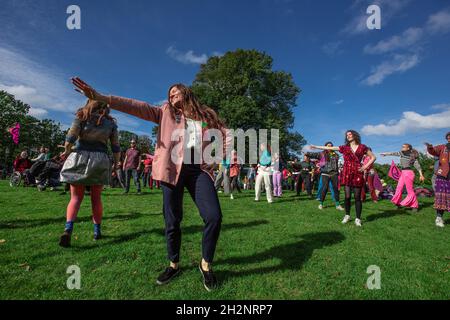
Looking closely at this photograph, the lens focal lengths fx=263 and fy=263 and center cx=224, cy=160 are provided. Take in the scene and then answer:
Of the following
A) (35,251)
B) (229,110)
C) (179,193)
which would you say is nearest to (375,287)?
(179,193)

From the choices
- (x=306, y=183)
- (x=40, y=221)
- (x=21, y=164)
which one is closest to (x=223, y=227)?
(x=40, y=221)

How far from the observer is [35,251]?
153 inches

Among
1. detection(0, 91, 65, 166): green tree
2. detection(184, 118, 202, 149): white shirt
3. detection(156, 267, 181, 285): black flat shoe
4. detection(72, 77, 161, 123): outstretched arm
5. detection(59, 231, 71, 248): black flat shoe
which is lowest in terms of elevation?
detection(156, 267, 181, 285): black flat shoe

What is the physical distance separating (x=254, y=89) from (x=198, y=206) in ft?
116

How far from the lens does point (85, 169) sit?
420 cm

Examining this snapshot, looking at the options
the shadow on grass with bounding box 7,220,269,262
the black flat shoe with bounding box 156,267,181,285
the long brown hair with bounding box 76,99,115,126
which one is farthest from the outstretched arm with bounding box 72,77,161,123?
the shadow on grass with bounding box 7,220,269,262

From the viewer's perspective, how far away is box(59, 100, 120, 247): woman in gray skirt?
4.16 m

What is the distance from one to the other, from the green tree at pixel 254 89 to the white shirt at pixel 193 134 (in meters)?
31.1

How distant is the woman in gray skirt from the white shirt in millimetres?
1957

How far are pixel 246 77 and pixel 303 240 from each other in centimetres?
3363

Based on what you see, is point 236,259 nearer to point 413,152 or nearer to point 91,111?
point 91,111

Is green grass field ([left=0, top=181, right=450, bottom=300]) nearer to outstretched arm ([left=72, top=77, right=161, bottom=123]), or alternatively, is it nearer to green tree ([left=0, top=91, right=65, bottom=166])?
outstretched arm ([left=72, top=77, right=161, bottom=123])

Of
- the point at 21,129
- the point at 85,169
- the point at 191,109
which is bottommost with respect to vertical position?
the point at 85,169
